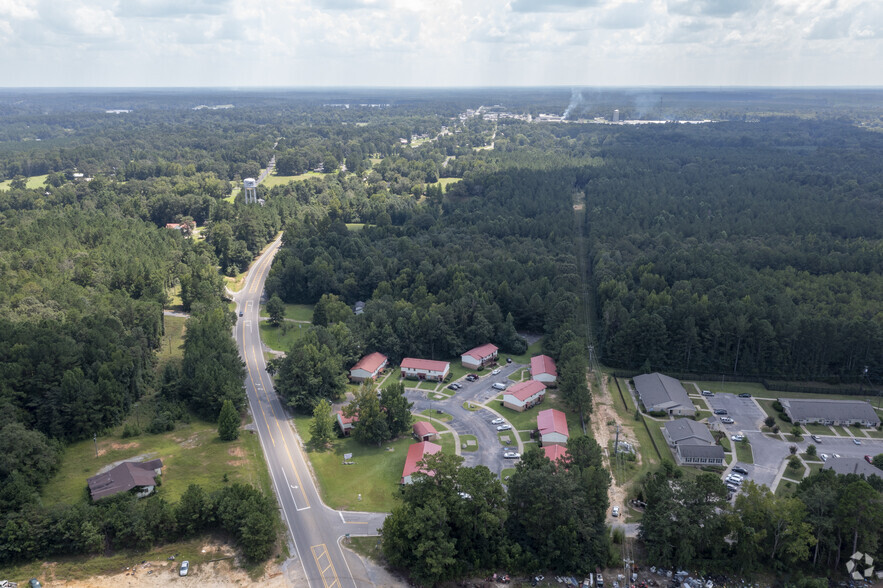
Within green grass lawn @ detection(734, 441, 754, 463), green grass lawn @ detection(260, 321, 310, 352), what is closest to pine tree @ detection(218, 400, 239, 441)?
green grass lawn @ detection(260, 321, 310, 352)

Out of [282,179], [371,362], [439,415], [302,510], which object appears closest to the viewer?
[302,510]

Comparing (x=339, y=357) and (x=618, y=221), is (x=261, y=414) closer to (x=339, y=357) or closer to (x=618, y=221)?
(x=339, y=357)

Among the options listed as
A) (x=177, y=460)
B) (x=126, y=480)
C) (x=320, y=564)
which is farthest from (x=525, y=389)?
(x=126, y=480)

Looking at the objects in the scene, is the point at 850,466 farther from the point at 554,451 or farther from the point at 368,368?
the point at 368,368

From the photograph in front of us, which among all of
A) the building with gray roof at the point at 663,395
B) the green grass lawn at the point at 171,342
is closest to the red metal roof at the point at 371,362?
the green grass lawn at the point at 171,342

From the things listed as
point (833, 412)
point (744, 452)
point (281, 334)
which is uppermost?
point (833, 412)

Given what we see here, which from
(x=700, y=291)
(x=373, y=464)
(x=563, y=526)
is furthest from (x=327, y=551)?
(x=700, y=291)
